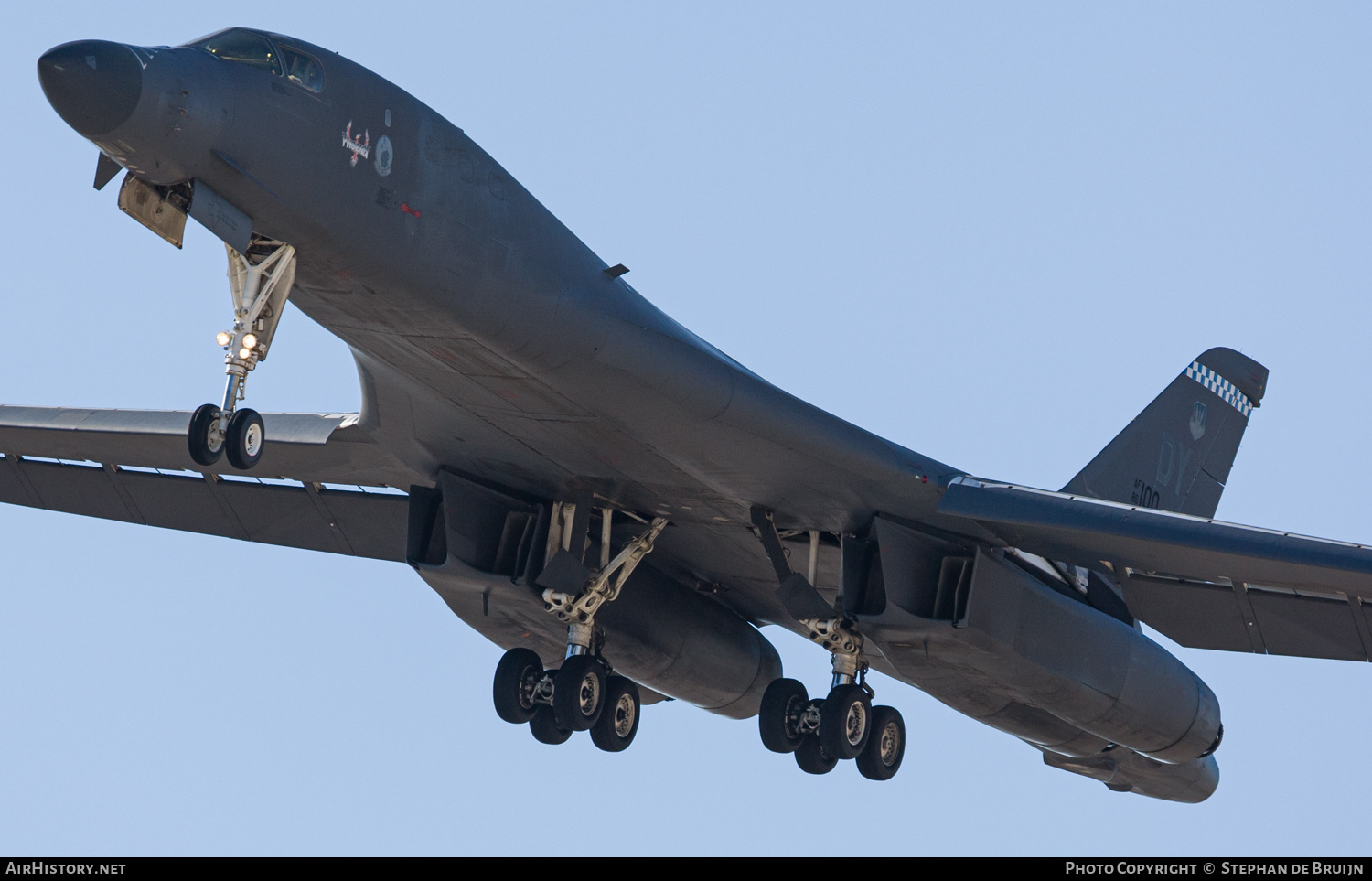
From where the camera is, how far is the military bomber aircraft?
12.4 m

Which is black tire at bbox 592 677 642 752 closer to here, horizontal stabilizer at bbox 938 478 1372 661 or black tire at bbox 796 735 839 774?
black tire at bbox 796 735 839 774

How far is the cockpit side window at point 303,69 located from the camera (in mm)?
12469

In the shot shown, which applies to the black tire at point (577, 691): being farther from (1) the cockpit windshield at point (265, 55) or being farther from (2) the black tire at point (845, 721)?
(1) the cockpit windshield at point (265, 55)

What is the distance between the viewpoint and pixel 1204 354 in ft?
75.9

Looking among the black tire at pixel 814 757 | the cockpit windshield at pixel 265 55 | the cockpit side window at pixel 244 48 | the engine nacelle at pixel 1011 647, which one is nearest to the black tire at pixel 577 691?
the black tire at pixel 814 757

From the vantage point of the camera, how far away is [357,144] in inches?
504

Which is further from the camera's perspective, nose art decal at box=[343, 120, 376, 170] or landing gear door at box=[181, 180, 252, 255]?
nose art decal at box=[343, 120, 376, 170]

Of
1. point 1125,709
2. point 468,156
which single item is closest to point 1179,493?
point 1125,709

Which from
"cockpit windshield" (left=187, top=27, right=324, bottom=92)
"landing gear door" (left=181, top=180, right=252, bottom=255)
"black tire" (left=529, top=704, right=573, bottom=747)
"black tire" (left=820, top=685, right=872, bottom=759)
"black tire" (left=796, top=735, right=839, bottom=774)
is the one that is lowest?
"black tire" (left=529, top=704, right=573, bottom=747)

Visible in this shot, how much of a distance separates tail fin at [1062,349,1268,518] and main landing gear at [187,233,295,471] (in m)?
11.2

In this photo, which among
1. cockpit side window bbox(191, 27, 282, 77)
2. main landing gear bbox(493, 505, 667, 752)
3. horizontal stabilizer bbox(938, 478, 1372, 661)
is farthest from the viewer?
main landing gear bbox(493, 505, 667, 752)

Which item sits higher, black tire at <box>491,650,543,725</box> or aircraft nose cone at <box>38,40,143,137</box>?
aircraft nose cone at <box>38,40,143,137</box>

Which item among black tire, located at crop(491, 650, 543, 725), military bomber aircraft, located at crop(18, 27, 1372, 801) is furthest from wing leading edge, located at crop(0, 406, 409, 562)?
black tire, located at crop(491, 650, 543, 725)

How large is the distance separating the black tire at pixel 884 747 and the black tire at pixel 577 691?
9.60ft
